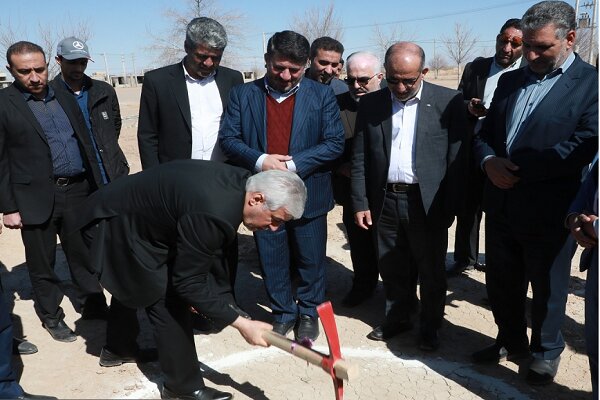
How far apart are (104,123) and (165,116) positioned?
0.62 meters

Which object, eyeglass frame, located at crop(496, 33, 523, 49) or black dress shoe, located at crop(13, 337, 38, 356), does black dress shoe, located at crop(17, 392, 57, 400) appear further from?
eyeglass frame, located at crop(496, 33, 523, 49)

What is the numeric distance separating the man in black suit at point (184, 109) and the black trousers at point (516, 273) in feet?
6.62

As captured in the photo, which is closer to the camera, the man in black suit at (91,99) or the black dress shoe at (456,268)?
the man in black suit at (91,99)

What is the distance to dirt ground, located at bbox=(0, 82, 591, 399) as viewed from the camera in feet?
11.5

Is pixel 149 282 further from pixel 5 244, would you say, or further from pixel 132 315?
pixel 5 244

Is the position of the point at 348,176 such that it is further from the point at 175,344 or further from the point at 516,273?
the point at 175,344

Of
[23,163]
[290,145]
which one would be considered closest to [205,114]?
[290,145]

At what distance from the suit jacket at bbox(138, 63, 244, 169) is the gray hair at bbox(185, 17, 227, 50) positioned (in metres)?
0.33

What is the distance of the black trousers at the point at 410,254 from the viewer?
12.3ft

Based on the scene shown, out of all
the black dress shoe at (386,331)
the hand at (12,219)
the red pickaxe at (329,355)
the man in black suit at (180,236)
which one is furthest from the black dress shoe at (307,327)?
the hand at (12,219)

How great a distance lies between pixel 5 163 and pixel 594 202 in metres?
3.66

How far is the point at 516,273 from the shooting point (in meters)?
3.51

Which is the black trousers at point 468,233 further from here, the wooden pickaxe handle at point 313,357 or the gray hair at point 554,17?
the wooden pickaxe handle at point 313,357

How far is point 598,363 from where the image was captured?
2705mm
